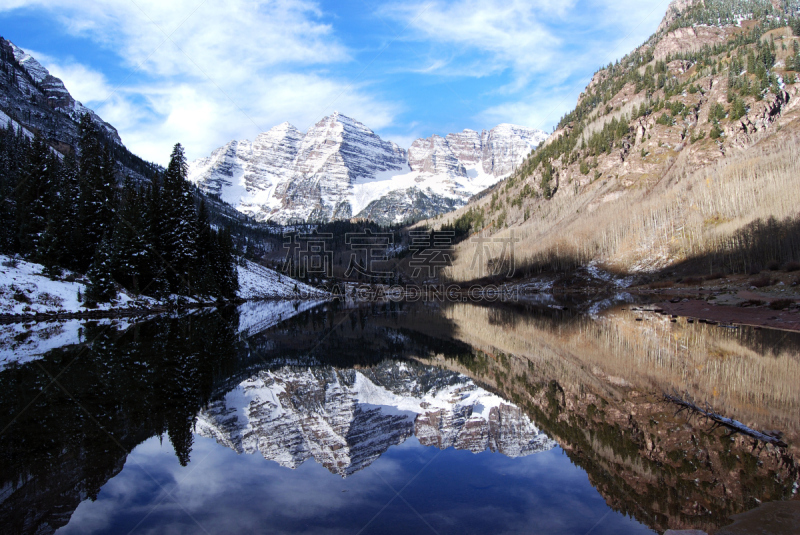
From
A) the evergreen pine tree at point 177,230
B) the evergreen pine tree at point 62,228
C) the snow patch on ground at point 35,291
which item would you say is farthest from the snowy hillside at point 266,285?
the snow patch on ground at point 35,291

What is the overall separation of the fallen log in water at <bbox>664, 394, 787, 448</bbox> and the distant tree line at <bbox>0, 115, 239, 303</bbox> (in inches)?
1842

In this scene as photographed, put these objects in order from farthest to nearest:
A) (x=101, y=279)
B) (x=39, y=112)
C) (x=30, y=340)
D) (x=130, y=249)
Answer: (x=39, y=112) → (x=130, y=249) → (x=101, y=279) → (x=30, y=340)

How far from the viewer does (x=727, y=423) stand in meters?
→ 9.04

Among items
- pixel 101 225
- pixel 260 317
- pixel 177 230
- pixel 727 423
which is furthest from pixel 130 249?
pixel 727 423

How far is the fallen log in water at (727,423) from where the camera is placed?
312 inches

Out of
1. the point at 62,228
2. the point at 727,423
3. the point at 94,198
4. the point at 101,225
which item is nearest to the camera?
the point at 727,423

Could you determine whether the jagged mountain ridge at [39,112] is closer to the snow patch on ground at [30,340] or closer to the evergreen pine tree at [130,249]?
the evergreen pine tree at [130,249]

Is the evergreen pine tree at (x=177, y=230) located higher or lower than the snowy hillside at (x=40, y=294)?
higher

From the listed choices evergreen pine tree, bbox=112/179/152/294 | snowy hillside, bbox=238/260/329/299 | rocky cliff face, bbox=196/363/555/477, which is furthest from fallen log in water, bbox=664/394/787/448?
snowy hillside, bbox=238/260/329/299

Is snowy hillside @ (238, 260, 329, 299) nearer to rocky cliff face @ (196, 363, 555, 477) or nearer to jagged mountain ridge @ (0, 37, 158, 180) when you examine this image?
jagged mountain ridge @ (0, 37, 158, 180)

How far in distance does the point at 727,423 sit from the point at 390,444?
7.16 metres

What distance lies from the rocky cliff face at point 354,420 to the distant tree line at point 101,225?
3764 cm

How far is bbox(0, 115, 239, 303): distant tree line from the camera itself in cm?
4394

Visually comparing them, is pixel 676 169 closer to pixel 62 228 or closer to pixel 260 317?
pixel 260 317
